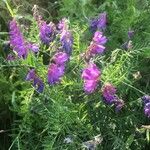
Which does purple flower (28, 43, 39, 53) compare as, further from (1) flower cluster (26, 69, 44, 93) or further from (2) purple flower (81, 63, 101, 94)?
(2) purple flower (81, 63, 101, 94)

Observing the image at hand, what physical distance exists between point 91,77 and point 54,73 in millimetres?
152

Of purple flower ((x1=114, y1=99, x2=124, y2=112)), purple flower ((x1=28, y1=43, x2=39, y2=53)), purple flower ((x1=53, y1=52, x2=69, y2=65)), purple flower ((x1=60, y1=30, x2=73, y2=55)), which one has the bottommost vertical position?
purple flower ((x1=114, y1=99, x2=124, y2=112))

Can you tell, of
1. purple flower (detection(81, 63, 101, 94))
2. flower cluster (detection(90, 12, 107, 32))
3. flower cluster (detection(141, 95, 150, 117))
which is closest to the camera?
purple flower (detection(81, 63, 101, 94))

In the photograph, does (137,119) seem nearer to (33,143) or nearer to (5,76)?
(33,143)

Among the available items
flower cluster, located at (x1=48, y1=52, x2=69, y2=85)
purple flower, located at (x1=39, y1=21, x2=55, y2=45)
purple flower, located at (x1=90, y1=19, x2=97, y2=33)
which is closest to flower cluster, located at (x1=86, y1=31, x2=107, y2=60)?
flower cluster, located at (x1=48, y1=52, x2=69, y2=85)

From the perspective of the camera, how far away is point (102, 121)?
2322mm

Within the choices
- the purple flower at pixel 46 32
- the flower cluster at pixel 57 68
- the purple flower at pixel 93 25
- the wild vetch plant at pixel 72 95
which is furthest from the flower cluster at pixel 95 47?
the purple flower at pixel 93 25

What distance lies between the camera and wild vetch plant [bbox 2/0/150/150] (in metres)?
2.19

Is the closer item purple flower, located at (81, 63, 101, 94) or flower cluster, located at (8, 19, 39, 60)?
purple flower, located at (81, 63, 101, 94)

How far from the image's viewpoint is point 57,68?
2164mm

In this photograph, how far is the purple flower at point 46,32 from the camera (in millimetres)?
2303

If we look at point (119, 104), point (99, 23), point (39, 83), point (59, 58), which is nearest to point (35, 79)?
point (39, 83)

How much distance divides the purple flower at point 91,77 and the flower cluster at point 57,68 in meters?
0.09

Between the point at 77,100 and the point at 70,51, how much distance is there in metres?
0.23
